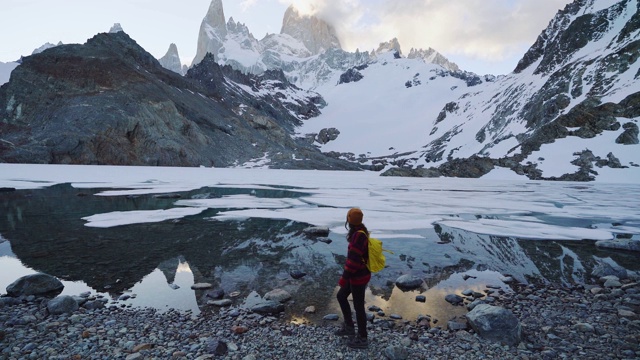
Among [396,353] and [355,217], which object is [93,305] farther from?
[396,353]

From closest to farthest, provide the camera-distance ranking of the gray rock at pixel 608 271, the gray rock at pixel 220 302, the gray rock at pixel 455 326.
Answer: the gray rock at pixel 455 326 < the gray rock at pixel 220 302 < the gray rock at pixel 608 271

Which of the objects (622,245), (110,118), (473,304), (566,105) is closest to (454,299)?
(473,304)

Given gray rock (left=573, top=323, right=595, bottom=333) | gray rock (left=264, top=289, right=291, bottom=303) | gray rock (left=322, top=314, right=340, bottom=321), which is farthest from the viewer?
gray rock (left=264, top=289, right=291, bottom=303)

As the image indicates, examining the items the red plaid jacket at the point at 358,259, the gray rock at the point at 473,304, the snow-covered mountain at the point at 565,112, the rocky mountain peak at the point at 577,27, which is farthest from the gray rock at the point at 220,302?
the rocky mountain peak at the point at 577,27

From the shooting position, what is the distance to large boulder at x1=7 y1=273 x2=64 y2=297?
26.0ft

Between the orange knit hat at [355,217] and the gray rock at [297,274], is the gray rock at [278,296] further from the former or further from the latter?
the orange knit hat at [355,217]

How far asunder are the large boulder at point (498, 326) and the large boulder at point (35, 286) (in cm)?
945

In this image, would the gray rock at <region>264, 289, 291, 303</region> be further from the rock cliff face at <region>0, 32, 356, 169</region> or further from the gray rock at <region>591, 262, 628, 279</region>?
the rock cliff face at <region>0, 32, 356, 169</region>

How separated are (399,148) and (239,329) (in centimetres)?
19620

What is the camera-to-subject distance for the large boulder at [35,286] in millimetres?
7926

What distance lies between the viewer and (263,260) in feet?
37.2

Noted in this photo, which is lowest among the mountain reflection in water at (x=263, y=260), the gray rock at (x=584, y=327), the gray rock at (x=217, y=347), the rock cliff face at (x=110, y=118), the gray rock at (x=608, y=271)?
the mountain reflection in water at (x=263, y=260)

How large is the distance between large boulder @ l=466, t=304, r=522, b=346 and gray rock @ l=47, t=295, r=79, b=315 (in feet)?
26.7

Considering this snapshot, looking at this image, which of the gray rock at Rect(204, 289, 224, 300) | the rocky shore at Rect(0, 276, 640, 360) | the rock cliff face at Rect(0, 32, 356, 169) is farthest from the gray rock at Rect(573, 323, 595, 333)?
the rock cliff face at Rect(0, 32, 356, 169)
